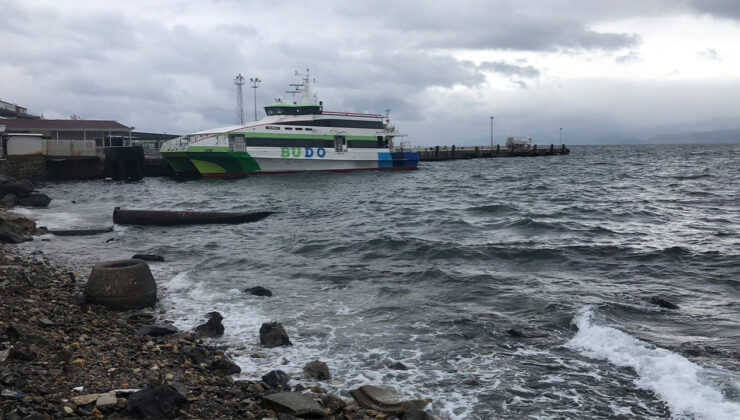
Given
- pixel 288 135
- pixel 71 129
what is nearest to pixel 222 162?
pixel 288 135

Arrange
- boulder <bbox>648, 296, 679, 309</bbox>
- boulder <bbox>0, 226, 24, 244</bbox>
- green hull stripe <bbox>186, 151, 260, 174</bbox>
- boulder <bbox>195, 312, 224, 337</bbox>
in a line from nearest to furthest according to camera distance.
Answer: boulder <bbox>195, 312, 224, 337</bbox>, boulder <bbox>648, 296, 679, 309</bbox>, boulder <bbox>0, 226, 24, 244</bbox>, green hull stripe <bbox>186, 151, 260, 174</bbox>

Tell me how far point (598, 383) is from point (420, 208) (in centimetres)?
1703

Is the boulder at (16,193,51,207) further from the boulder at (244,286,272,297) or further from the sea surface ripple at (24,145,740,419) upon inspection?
the boulder at (244,286,272,297)

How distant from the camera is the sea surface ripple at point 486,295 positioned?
633 cm

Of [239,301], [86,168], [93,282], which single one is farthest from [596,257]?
[86,168]

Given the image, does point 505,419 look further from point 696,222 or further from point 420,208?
point 420,208

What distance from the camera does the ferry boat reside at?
38812mm

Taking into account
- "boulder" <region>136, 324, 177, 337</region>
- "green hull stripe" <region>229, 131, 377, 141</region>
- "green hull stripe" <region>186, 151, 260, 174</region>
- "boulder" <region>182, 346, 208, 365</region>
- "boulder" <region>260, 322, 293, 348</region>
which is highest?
"green hull stripe" <region>229, 131, 377, 141</region>

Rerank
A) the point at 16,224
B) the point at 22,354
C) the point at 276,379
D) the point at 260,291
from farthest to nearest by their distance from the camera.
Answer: the point at 16,224 → the point at 260,291 → the point at 276,379 → the point at 22,354

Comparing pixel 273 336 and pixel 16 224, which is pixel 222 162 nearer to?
pixel 16 224

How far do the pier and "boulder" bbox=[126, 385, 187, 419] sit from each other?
6800cm

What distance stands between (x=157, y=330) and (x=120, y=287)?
170cm

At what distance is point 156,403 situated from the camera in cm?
488

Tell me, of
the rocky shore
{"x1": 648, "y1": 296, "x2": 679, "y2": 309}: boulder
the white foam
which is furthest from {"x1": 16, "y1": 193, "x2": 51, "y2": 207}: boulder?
{"x1": 648, "y1": 296, "x2": 679, "y2": 309}: boulder
